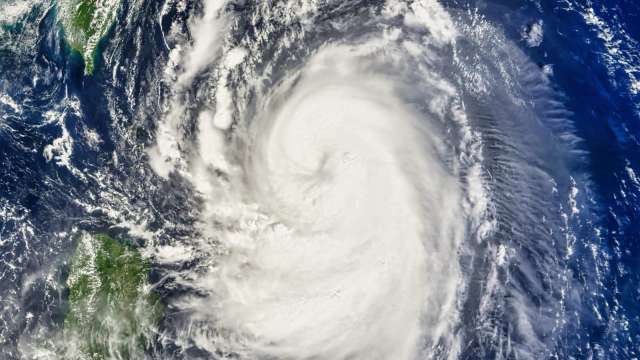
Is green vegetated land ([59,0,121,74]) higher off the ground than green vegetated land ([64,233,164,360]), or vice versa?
green vegetated land ([59,0,121,74])

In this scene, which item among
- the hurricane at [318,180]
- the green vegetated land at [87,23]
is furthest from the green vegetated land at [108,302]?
the green vegetated land at [87,23]

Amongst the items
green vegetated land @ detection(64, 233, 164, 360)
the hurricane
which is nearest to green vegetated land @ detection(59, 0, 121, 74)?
the hurricane

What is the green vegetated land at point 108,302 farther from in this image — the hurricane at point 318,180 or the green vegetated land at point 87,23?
the green vegetated land at point 87,23

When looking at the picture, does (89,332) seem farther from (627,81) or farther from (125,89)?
(627,81)

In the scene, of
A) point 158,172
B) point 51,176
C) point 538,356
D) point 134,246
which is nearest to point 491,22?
point 538,356

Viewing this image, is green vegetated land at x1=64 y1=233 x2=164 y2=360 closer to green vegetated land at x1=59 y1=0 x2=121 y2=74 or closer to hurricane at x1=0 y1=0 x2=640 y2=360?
hurricane at x1=0 y1=0 x2=640 y2=360

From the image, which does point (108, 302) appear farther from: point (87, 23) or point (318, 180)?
point (87, 23)
